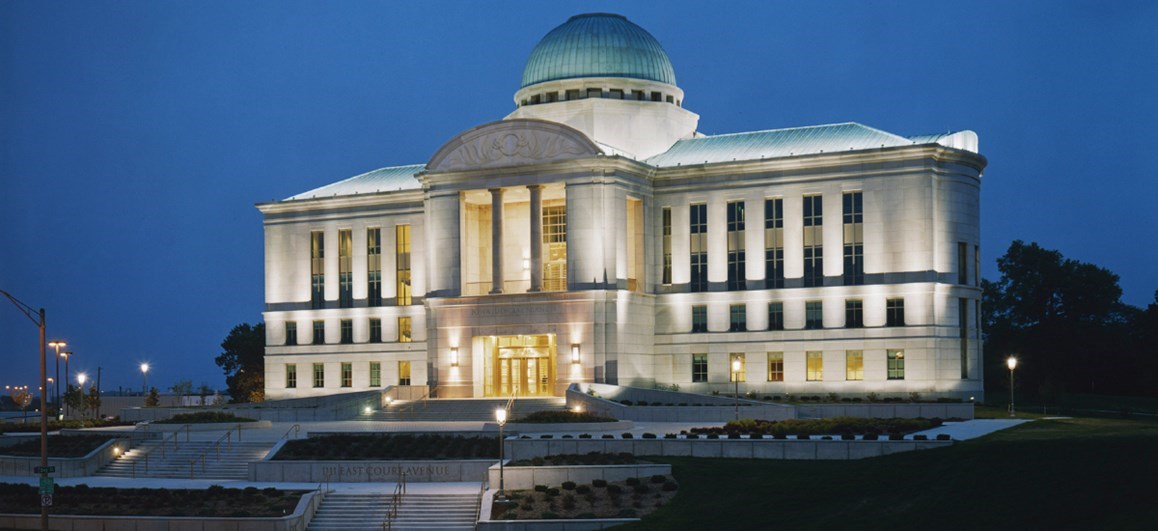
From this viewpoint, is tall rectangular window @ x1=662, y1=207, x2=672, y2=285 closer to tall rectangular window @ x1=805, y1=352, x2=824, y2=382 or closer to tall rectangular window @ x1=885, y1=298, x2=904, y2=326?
tall rectangular window @ x1=805, y1=352, x2=824, y2=382

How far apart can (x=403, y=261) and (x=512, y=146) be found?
550 inches

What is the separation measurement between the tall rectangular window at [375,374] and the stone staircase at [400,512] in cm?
4291

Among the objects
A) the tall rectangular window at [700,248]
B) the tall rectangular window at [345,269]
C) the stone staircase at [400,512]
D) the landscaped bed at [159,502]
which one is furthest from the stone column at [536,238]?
the stone staircase at [400,512]

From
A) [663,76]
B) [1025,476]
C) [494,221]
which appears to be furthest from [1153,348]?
[1025,476]

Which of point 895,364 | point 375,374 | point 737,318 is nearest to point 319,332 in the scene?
point 375,374

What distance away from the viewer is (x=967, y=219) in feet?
270

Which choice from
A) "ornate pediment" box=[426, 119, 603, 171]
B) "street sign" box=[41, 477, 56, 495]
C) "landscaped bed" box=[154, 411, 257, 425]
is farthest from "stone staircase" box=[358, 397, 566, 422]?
"street sign" box=[41, 477, 56, 495]

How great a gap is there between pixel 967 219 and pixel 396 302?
3673 centimetres

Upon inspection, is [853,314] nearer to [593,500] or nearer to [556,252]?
[556,252]

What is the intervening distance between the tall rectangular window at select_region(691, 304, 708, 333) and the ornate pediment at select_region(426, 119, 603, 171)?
11480 millimetres

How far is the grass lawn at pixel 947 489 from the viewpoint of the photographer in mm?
39312

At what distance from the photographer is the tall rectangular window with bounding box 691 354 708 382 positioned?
8600 centimetres

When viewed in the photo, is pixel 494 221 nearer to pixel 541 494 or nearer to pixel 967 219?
pixel 967 219

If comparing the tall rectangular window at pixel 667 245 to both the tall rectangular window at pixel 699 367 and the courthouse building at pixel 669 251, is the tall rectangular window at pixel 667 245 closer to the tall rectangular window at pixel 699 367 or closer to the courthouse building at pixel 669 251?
the courthouse building at pixel 669 251
